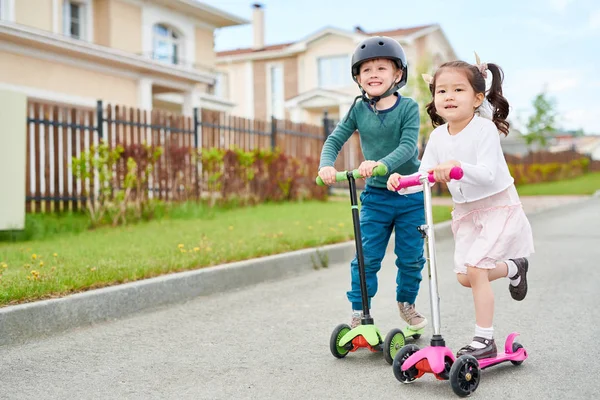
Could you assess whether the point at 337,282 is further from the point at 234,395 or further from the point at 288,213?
the point at 288,213

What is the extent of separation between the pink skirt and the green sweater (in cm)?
55

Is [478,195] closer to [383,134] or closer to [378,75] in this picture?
[383,134]

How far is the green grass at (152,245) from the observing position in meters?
5.40

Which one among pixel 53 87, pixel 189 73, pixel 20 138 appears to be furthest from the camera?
pixel 189 73

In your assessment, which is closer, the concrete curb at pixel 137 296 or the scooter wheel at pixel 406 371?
the scooter wheel at pixel 406 371

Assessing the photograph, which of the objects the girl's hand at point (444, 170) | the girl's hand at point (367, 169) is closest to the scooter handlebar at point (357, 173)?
the girl's hand at point (367, 169)

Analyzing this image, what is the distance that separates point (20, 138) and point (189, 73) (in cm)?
1276

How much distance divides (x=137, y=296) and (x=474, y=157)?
3.05m

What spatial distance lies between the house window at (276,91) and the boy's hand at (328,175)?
3370cm

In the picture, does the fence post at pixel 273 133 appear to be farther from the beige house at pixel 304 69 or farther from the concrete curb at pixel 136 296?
the beige house at pixel 304 69

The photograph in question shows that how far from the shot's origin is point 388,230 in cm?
430

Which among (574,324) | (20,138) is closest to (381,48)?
(574,324)

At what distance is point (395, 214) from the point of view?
4.23 meters

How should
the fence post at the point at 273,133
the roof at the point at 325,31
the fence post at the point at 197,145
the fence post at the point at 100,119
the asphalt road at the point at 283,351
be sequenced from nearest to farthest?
the asphalt road at the point at 283,351 → the fence post at the point at 100,119 → the fence post at the point at 197,145 → the fence post at the point at 273,133 → the roof at the point at 325,31
